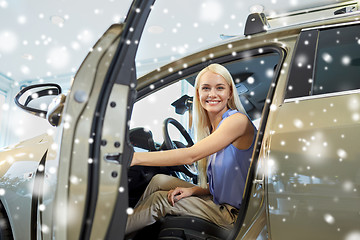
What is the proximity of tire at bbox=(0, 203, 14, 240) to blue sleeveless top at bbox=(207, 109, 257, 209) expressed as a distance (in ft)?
2.86

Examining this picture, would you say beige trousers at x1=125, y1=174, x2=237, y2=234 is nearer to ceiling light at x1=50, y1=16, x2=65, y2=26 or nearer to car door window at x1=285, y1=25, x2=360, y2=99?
car door window at x1=285, y1=25, x2=360, y2=99

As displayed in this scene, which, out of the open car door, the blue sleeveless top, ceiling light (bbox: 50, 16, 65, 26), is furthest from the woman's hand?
ceiling light (bbox: 50, 16, 65, 26)

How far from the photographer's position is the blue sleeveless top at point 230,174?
1.43m

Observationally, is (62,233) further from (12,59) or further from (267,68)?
(12,59)

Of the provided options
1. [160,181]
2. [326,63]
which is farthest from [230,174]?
[326,63]

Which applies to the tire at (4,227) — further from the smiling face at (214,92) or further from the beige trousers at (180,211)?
the smiling face at (214,92)

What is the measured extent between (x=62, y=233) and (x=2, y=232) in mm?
622

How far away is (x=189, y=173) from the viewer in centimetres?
211

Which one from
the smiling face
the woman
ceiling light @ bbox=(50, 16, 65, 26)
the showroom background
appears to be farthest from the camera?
ceiling light @ bbox=(50, 16, 65, 26)

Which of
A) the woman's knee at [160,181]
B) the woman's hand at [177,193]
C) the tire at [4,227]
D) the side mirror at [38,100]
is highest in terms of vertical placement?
the side mirror at [38,100]

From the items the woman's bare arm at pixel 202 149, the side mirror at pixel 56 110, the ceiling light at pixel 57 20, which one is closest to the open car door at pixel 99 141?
the side mirror at pixel 56 110

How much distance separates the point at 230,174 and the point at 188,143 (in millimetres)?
869

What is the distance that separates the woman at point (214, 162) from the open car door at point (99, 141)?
10.6 inches

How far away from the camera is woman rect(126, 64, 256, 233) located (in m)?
1.36
